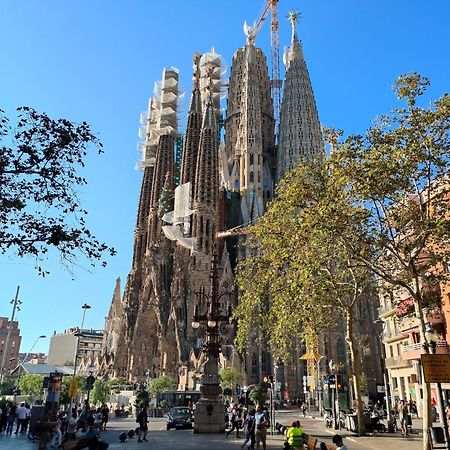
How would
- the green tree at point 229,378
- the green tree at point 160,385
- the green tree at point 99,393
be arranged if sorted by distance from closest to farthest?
the green tree at point 229,378
the green tree at point 160,385
the green tree at point 99,393

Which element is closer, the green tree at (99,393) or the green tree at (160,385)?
the green tree at (160,385)

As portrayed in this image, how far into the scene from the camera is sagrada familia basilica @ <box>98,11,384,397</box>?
206 ft

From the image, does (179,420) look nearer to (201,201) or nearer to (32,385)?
(201,201)

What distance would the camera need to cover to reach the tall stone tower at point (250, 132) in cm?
7656

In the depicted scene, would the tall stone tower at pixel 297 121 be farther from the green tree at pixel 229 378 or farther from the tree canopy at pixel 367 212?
the tree canopy at pixel 367 212

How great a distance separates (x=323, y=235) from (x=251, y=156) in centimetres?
6437

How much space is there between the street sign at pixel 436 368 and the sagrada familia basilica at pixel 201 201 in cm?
4527

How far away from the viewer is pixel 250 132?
79.1m

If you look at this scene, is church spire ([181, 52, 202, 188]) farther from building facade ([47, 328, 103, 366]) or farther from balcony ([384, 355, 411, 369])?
building facade ([47, 328, 103, 366])

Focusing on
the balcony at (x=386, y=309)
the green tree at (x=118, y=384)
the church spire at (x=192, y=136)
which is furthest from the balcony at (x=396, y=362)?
the church spire at (x=192, y=136)

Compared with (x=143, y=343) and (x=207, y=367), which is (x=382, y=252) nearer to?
(x=207, y=367)

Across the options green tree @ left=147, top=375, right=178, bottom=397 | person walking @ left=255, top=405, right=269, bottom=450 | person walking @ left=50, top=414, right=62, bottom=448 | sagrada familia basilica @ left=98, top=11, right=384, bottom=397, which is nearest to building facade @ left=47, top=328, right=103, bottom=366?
sagrada familia basilica @ left=98, top=11, right=384, bottom=397

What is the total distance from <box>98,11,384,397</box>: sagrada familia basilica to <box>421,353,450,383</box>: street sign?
45265 mm

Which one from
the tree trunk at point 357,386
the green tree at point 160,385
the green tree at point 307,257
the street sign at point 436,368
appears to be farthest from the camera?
the green tree at point 160,385
